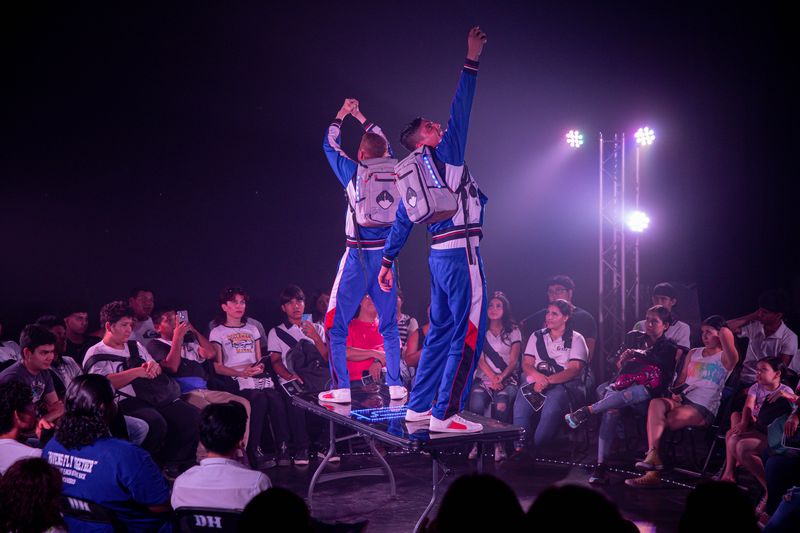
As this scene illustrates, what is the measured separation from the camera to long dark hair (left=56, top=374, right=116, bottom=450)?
292 cm

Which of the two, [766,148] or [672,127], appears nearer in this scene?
[766,148]

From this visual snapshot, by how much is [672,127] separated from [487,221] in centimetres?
250

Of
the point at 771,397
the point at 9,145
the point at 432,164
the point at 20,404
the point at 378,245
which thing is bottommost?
the point at 771,397

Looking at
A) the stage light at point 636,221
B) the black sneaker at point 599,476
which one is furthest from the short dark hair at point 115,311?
the stage light at point 636,221

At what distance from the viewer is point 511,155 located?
31.3ft

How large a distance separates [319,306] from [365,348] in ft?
2.49

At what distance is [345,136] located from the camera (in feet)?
27.7

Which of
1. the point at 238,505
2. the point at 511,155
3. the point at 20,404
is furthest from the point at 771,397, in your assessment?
the point at 511,155

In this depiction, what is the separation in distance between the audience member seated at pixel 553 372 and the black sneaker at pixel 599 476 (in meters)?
0.76

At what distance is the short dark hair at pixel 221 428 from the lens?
2.94 metres

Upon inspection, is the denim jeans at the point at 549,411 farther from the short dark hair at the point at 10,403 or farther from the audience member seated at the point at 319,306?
the short dark hair at the point at 10,403

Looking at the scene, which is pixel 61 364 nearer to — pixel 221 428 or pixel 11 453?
pixel 11 453

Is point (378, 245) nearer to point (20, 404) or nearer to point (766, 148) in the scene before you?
point (20, 404)

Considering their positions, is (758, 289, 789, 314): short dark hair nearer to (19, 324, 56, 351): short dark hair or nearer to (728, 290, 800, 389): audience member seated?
(728, 290, 800, 389): audience member seated
